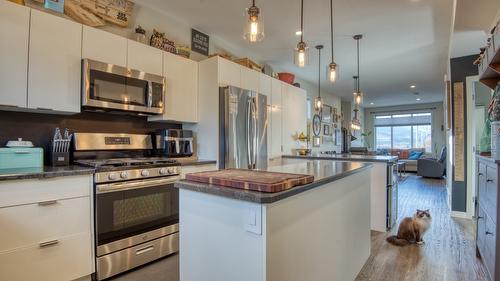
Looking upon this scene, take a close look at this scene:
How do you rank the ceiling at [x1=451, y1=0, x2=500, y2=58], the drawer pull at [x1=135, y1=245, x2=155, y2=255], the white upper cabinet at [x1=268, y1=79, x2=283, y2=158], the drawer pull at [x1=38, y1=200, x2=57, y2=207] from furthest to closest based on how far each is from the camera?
the white upper cabinet at [x1=268, y1=79, x2=283, y2=158], the ceiling at [x1=451, y1=0, x2=500, y2=58], the drawer pull at [x1=135, y1=245, x2=155, y2=255], the drawer pull at [x1=38, y1=200, x2=57, y2=207]

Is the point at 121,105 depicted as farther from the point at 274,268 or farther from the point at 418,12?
the point at 418,12

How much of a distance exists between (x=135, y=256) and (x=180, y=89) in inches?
71.3

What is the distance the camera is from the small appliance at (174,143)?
3.02 metres

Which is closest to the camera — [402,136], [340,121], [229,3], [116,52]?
[116,52]

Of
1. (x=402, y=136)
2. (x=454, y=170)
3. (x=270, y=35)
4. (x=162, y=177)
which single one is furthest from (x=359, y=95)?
(x=402, y=136)

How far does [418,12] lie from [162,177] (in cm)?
344

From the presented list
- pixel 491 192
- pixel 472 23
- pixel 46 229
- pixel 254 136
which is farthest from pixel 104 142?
pixel 472 23

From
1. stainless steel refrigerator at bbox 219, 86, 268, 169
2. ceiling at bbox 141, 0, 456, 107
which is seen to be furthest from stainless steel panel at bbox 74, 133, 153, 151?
ceiling at bbox 141, 0, 456, 107

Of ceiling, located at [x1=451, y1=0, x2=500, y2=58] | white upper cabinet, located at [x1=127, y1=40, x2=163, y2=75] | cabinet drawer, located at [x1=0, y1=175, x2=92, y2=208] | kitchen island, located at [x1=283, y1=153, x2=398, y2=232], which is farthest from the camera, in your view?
kitchen island, located at [x1=283, y1=153, x2=398, y2=232]

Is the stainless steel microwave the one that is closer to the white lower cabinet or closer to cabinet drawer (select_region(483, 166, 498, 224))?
the white lower cabinet

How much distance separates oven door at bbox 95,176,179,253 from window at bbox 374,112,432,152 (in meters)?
11.1

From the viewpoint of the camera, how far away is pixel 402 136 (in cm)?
1122

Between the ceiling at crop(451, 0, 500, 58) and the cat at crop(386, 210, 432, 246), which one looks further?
the cat at crop(386, 210, 432, 246)

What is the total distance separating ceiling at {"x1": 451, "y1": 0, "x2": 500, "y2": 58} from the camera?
8.13ft
